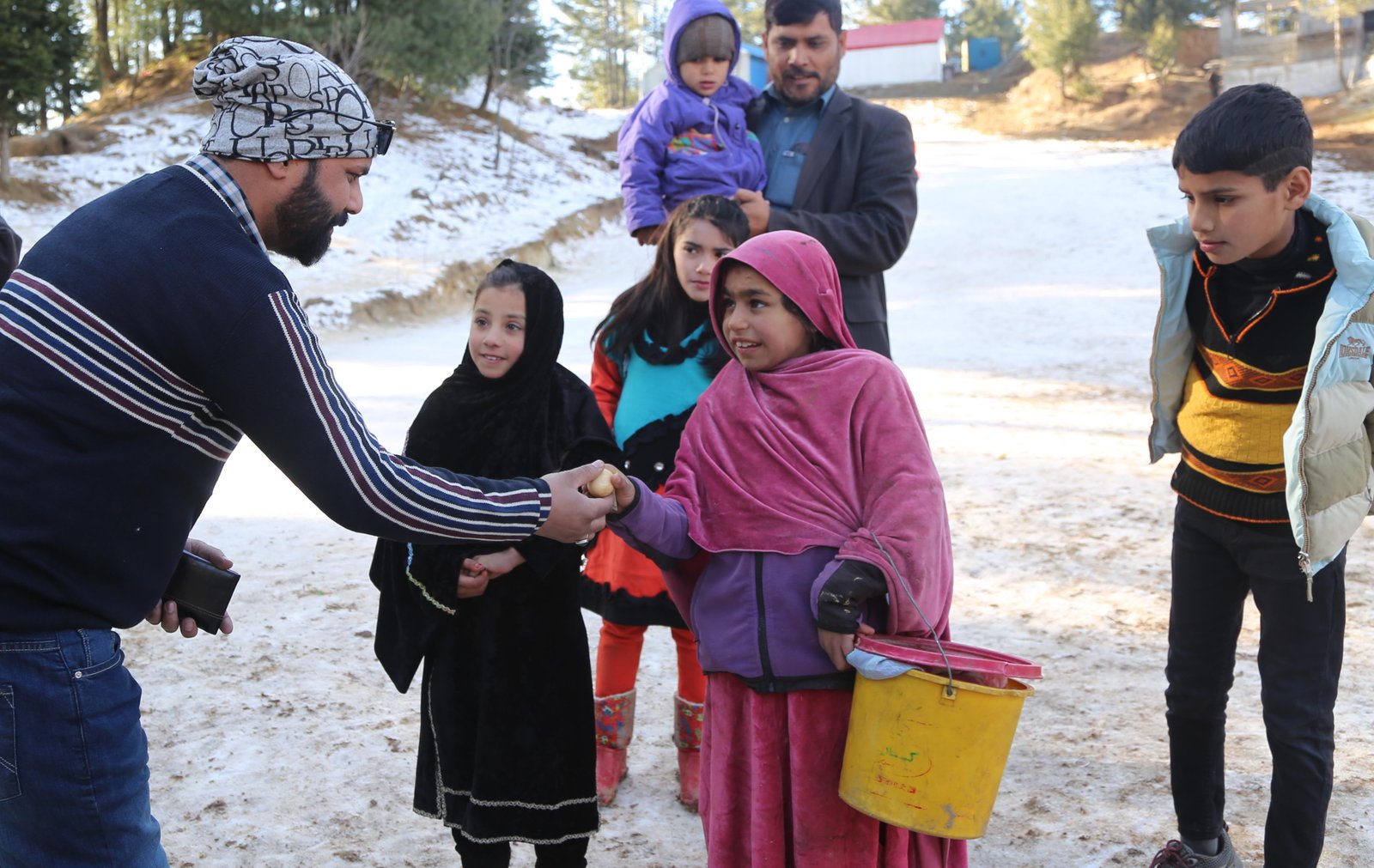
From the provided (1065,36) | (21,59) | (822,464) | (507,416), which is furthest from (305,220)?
(1065,36)

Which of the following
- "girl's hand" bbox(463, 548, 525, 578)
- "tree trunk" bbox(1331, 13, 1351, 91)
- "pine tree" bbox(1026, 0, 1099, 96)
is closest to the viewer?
"girl's hand" bbox(463, 548, 525, 578)

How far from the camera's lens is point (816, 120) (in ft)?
12.9

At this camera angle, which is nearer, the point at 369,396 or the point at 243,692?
the point at 243,692

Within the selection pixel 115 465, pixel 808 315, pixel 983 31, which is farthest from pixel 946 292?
pixel 983 31

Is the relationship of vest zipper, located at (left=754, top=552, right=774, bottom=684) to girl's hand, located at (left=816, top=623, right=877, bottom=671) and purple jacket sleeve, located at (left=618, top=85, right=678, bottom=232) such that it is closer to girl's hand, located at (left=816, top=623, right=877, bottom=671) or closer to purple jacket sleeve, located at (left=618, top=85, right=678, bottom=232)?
girl's hand, located at (left=816, top=623, right=877, bottom=671)

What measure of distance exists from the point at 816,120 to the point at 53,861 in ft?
10.0

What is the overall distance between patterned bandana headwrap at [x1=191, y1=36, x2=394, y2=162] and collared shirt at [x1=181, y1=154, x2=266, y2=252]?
1.3 inches

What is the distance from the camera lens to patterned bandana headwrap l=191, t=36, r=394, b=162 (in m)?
2.15

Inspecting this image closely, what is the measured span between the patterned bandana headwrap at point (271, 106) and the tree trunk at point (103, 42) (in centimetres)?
2356

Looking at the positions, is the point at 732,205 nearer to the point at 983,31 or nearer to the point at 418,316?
the point at 418,316

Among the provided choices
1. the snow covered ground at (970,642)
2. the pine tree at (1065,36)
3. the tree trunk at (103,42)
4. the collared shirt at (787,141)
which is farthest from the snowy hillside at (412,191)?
the pine tree at (1065,36)

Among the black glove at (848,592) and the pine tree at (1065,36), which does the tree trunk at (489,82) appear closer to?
the pine tree at (1065,36)

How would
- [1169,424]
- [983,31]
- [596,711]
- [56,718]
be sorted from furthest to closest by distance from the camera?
[983,31]
[596,711]
[1169,424]
[56,718]

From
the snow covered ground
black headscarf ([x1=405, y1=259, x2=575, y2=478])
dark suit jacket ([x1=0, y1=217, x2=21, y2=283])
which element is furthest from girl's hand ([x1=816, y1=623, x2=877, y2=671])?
dark suit jacket ([x1=0, y1=217, x2=21, y2=283])
